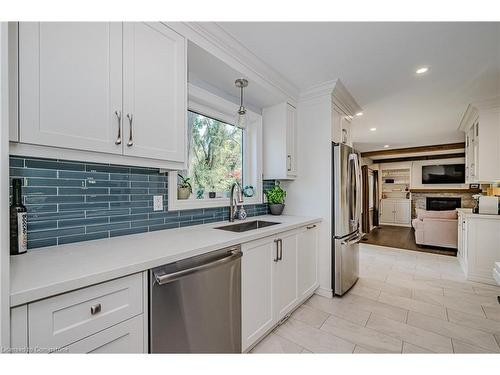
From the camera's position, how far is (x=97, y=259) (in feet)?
3.39

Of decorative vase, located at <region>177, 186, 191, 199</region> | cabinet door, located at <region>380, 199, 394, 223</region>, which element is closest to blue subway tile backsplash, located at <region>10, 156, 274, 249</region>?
decorative vase, located at <region>177, 186, 191, 199</region>

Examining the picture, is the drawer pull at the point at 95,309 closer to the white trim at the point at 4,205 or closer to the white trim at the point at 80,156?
the white trim at the point at 4,205

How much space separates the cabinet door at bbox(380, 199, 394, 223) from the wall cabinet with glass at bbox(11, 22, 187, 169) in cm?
856

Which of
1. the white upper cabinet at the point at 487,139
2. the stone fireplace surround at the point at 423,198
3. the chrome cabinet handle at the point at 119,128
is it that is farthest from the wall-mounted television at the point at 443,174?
the chrome cabinet handle at the point at 119,128

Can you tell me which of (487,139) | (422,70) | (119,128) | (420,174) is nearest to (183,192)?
(119,128)

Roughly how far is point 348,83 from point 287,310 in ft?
7.93

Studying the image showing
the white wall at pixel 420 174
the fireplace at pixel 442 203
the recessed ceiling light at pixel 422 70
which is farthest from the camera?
the white wall at pixel 420 174

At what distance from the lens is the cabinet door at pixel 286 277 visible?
1917 mm

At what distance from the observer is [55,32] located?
1.01 metres

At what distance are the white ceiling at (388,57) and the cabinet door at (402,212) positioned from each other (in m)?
5.40

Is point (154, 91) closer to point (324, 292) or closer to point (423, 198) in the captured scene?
point (324, 292)

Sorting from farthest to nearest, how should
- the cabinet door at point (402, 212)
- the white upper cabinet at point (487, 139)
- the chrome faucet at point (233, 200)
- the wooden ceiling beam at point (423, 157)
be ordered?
the cabinet door at point (402, 212) < the wooden ceiling beam at point (423, 157) < the white upper cabinet at point (487, 139) < the chrome faucet at point (233, 200)

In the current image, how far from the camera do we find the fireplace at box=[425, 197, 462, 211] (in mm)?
7151
